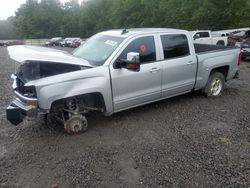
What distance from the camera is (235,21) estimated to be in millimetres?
32094

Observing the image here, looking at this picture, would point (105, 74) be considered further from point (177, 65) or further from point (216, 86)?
point (216, 86)

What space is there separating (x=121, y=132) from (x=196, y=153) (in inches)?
55.5

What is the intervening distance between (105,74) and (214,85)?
3482 mm

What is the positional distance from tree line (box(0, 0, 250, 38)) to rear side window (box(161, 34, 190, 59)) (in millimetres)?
24827

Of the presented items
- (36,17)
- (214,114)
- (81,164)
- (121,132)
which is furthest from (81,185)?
(36,17)

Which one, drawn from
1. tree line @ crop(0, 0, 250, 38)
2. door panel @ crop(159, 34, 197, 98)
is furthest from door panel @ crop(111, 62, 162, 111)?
tree line @ crop(0, 0, 250, 38)

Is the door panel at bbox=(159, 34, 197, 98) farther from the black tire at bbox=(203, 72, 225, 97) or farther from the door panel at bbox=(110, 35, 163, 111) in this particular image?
the black tire at bbox=(203, 72, 225, 97)

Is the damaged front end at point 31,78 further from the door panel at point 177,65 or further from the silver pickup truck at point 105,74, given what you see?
the door panel at point 177,65

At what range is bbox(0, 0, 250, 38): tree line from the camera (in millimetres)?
31453

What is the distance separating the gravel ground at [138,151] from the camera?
3.38m

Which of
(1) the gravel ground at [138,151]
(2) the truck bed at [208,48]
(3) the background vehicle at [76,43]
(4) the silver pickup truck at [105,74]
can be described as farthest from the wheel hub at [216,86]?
(3) the background vehicle at [76,43]

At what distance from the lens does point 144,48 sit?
16.7ft

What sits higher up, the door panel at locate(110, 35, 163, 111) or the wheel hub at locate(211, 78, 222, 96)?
the door panel at locate(110, 35, 163, 111)

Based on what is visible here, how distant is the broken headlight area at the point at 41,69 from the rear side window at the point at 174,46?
6.39ft
